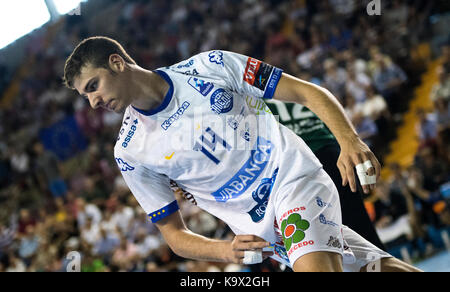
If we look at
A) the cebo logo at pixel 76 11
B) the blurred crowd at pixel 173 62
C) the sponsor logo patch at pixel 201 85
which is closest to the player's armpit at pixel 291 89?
the sponsor logo patch at pixel 201 85

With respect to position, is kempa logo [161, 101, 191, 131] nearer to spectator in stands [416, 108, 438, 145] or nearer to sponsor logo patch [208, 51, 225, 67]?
sponsor logo patch [208, 51, 225, 67]

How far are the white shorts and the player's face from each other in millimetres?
946

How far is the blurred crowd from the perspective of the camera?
689cm

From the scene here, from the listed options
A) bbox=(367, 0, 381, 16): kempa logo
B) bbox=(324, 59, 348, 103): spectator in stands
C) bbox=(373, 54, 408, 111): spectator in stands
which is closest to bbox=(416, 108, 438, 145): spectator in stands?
bbox=(373, 54, 408, 111): spectator in stands

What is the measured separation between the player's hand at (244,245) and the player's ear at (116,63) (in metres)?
1.05

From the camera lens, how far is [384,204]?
7.12 metres

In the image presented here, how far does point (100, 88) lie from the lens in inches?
99.3

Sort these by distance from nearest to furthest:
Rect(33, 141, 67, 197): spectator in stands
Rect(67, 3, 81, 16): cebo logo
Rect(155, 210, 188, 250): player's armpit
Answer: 1. Rect(155, 210, 188, 250): player's armpit
2. Rect(67, 3, 81, 16): cebo logo
3. Rect(33, 141, 67, 197): spectator in stands

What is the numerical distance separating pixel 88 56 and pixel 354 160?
4.61ft

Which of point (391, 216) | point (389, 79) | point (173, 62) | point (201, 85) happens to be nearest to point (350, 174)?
point (201, 85)

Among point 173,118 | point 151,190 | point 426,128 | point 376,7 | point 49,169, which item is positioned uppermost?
point 49,169

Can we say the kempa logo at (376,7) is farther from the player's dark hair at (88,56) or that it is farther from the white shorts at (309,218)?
the player's dark hair at (88,56)

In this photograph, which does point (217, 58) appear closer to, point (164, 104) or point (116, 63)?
point (164, 104)

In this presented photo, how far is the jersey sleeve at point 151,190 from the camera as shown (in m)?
2.71
